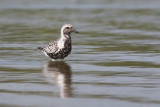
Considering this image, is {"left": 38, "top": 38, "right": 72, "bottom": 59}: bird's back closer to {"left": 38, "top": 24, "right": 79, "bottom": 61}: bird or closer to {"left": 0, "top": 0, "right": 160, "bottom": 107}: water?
{"left": 38, "top": 24, "right": 79, "bottom": 61}: bird

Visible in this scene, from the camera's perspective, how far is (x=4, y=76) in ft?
41.9

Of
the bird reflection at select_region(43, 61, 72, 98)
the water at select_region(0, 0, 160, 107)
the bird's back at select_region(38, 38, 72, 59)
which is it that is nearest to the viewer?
the water at select_region(0, 0, 160, 107)

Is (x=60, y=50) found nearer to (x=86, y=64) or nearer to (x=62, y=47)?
(x=62, y=47)

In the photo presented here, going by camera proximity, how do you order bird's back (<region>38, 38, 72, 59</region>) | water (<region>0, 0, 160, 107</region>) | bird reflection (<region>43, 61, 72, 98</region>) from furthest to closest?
bird's back (<region>38, 38, 72, 59</region>)
bird reflection (<region>43, 61, 72, 98</region>)
water (<region>0, 0, 160, 107</region>)

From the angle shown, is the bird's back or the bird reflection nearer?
the bird reflection

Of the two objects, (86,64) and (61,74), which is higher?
(86,64)

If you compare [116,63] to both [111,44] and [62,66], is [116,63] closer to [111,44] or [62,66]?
[62,66]

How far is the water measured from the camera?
9.90m

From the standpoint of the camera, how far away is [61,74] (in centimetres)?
1328

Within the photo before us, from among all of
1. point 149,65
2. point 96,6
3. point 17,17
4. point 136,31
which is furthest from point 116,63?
point 96,6

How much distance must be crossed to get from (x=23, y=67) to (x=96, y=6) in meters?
28.5

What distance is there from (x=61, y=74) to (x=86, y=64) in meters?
1.87

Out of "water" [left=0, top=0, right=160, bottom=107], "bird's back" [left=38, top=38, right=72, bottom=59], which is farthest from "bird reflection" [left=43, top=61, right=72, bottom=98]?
"bird's back" [left=38, top=38, right=72, bottom=59]

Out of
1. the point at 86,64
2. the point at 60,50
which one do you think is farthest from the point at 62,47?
the point at 86,64
